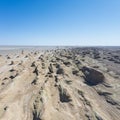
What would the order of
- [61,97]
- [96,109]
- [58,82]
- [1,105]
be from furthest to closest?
[58,82] < [61,97] < [1,105] < [96,109]

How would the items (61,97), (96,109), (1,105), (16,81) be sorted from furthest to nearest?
(16,81) < (61,97) < (1,105) < (96,109)

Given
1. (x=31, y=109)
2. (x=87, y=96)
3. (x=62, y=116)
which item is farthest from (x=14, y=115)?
(x=87, y=96)

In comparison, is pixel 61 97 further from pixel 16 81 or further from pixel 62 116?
pixel 16 81

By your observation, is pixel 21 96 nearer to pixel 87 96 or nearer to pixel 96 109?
pixel 87 96

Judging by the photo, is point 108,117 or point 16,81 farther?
point 16,81

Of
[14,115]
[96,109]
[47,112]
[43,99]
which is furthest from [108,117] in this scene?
[14,115]

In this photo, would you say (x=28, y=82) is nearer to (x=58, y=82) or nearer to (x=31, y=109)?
Result: (x=58, y=82)

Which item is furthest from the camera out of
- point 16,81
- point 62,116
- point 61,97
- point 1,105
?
point 16,81

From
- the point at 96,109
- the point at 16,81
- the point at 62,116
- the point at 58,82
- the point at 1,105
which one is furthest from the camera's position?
the point at 16,81

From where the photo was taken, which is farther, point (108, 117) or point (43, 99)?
point (43, 99)
